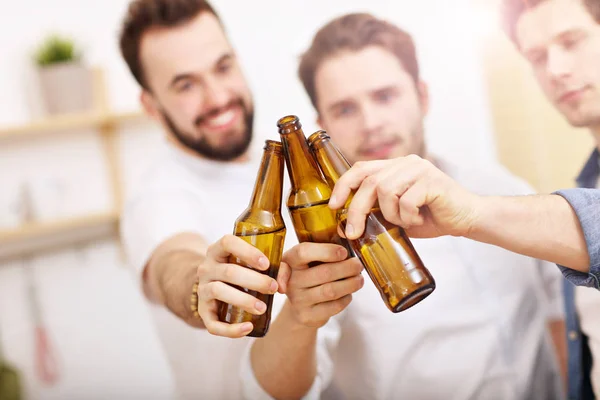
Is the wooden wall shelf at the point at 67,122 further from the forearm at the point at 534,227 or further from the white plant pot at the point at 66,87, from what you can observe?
the forearm at the point at 534,227

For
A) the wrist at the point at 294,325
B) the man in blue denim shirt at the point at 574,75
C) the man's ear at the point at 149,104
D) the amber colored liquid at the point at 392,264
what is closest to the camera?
the amber colored liquid at the point at 392,264

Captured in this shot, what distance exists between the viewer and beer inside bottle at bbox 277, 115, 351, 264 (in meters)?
0.73

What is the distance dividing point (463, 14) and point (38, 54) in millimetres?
937

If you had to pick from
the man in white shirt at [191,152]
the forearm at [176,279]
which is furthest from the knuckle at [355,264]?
the man in white shirt at [191,152]

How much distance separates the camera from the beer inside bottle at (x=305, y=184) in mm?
726

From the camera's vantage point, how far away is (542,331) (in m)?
1.12

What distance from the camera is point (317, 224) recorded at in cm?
75

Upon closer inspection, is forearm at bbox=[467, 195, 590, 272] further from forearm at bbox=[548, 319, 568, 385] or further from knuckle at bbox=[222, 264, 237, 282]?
forearm at bbox=[548, 319, 568, 385]

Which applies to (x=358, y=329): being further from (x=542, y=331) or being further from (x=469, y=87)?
(x=469, y=87)

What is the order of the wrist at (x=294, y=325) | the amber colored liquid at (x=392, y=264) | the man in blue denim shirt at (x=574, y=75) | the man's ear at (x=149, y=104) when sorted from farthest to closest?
the man's ear at (x=149, y=104) < the man in blue denim shirt at (x=574, y=75) < the wrist at (x=294, y=325) < the amber colored liquid at (x=392, y=264)

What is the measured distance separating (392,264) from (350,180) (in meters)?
0.11

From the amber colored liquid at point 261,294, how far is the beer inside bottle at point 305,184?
44mm

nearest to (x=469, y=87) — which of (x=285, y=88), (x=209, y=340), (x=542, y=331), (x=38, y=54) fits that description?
(x=285, y=88)

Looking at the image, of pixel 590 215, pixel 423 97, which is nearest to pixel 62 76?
pixel 423 97
